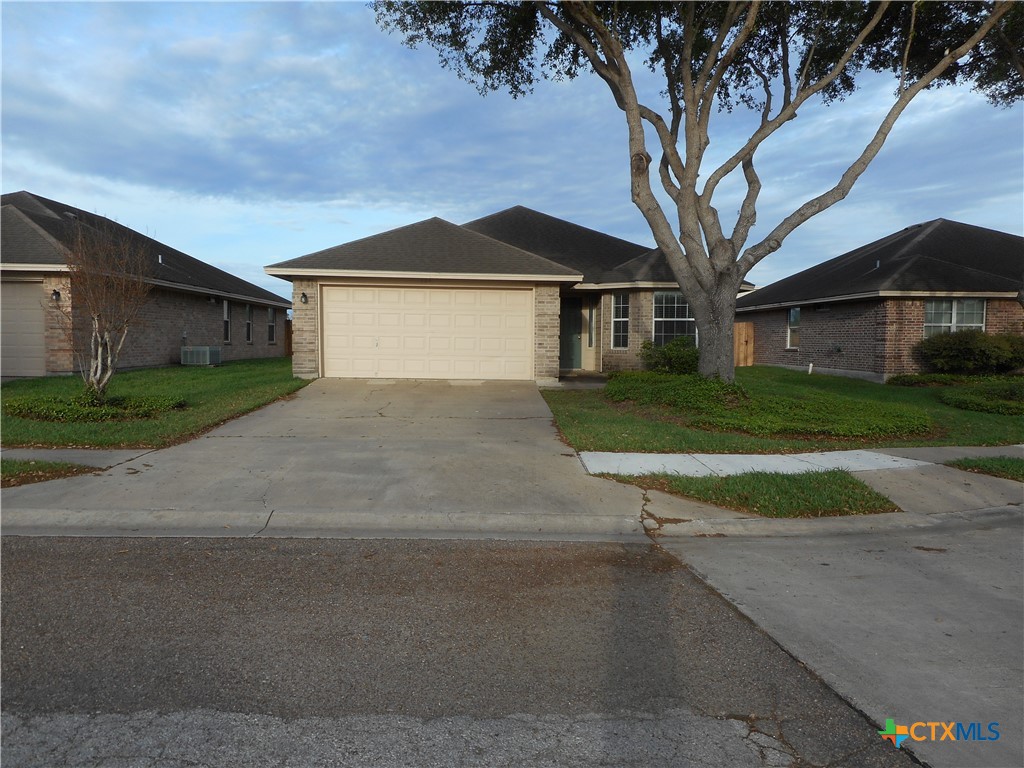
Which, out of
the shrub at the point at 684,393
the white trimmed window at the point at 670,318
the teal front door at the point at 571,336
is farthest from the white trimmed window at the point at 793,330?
the shrub at the point at 684,393

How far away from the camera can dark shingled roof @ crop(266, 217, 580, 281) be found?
15508 millimetres

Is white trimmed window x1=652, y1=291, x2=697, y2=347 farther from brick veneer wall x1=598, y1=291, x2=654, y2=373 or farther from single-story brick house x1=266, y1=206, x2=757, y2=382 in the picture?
single-story brick house x1=266, y1=206, x2=757, y2=382

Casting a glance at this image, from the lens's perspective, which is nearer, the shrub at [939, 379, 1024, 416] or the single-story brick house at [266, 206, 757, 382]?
the shrub at [939, 379, 1024, 416]

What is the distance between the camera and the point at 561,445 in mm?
9281

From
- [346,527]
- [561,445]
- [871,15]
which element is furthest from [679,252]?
[346,527]

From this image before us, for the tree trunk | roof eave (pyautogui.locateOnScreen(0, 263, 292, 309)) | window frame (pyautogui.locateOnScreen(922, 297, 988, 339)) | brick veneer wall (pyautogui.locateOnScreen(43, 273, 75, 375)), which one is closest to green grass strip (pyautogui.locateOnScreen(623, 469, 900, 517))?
the tree trunk

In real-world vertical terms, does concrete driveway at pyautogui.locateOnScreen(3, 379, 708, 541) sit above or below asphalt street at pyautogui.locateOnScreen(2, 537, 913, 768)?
above

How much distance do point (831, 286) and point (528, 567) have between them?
21252mm

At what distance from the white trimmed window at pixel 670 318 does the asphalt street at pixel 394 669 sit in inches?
613

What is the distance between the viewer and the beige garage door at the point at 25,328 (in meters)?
16.5

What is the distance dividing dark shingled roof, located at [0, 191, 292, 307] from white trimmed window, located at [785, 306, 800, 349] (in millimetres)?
21685

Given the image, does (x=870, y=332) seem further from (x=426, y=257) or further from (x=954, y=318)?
(x=426, y=257)

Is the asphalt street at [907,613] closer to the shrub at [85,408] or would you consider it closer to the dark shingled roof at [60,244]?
the shrub at [85,408]

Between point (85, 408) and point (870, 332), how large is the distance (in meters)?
20.7
